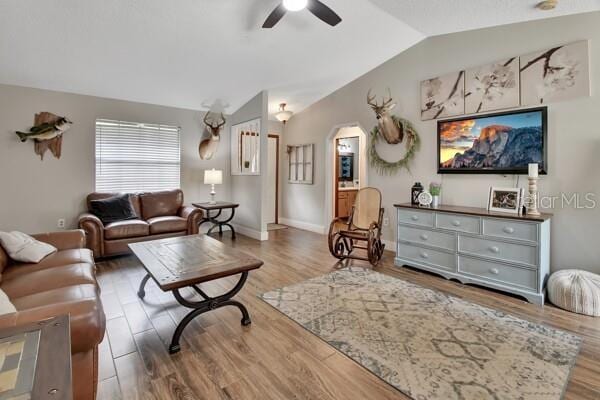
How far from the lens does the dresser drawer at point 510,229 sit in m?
2.96

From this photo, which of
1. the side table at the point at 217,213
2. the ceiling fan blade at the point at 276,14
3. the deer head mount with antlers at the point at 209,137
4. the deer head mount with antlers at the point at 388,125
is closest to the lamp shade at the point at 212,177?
the side table at the point at 217,213

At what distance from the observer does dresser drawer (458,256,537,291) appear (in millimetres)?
2986

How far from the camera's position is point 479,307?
2846 mm

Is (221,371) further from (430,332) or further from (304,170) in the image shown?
(304,170)

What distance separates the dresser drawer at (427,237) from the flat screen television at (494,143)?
3.09 feet

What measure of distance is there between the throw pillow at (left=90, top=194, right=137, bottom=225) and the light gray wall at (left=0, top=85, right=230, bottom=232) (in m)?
0.56

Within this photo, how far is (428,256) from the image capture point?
12.4 ft

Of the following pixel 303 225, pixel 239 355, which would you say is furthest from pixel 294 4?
pixel 303 225

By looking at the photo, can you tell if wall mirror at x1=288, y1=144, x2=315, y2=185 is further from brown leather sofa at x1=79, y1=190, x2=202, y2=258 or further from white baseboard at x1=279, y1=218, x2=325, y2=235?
brown leather sofa at x1=79, y1=190, x2=202, y2=258

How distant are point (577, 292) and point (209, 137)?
19.2 ft

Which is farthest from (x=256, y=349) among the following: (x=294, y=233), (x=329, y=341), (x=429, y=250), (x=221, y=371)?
(x=294, y=233)

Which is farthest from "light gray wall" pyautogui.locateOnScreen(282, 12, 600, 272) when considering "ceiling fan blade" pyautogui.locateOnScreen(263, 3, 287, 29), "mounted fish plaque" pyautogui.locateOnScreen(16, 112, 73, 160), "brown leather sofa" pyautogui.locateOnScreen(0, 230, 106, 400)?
"mounted fish plaque" pyautogui.locateOnScreen(16, 112, 73, 160)

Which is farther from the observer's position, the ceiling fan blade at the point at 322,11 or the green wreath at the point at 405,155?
the green wreath at the point at 405,155

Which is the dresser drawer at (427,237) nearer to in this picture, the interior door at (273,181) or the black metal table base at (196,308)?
the black metal table base at (196,308)
